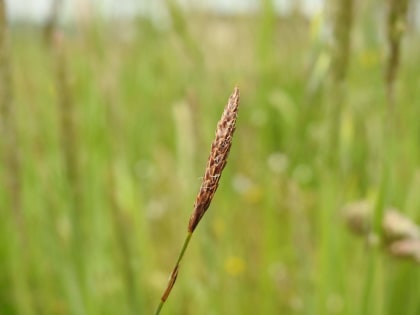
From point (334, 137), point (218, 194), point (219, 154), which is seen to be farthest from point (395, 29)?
point (218, 194)

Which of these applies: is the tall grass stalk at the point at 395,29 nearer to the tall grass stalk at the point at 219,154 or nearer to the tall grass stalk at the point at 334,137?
the tall grass stalk at the point at 334,137

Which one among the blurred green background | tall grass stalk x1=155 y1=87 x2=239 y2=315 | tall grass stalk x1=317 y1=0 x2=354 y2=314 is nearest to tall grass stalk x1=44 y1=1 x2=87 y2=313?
the blurred green background

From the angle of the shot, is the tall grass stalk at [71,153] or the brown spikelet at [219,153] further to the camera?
the tall grass stalk at [71,153]

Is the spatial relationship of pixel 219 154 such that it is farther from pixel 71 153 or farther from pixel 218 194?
pixel 218 194

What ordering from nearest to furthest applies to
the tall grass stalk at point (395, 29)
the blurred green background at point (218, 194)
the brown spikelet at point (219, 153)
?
the brown spikelet at point (219, 153), the tall grass stalk at point (395, 29), the blurred green background at point (218, 194)

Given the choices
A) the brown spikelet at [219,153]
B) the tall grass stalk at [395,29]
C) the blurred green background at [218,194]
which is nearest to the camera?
the brown spikelet at [219,153]

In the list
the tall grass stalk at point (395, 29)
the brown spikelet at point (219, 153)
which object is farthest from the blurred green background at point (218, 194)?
the brown spikelet at point (219, 153)

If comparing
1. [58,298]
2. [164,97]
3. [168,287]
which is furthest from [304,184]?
[168,287]
